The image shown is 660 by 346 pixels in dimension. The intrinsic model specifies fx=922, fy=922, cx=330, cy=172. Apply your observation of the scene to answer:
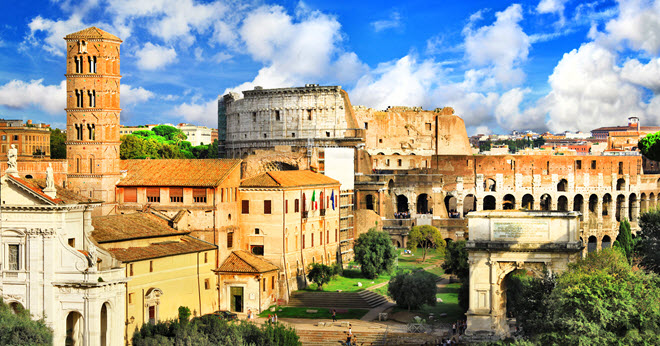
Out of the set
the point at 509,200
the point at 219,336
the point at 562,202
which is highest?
the point at 509,200

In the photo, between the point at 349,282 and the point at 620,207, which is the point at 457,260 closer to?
the point at 349,282

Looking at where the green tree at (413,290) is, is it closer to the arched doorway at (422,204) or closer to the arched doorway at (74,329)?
the arched doorway at (74,329)

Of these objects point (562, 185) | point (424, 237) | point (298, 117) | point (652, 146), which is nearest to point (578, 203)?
point (562, 185)

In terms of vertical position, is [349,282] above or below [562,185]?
below

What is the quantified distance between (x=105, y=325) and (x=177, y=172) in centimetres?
1630

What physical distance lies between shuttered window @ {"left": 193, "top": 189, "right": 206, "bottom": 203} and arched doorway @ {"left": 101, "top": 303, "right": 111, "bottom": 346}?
44.8ft

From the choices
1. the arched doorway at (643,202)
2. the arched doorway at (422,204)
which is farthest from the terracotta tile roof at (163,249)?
the arched doorway at (643,202)

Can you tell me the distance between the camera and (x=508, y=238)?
4469 centimetres

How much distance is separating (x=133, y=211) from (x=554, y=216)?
24.9 meters

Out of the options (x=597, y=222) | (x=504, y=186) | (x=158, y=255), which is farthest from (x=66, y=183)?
(x=597, y=222)

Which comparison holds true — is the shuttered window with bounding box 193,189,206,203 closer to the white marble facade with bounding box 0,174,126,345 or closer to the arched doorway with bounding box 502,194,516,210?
the white marble facade with bounding box 0,174,126,345

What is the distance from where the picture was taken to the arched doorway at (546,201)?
101 m

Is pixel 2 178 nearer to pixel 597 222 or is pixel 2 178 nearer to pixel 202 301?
pixel 202 301

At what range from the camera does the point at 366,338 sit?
4694cm
